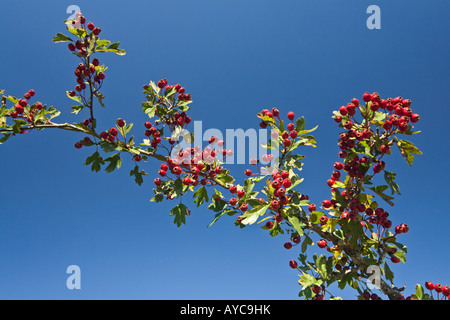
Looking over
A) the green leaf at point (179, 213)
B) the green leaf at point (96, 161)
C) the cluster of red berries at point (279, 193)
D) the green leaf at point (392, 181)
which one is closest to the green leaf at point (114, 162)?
the green leaf at point (96, 161)

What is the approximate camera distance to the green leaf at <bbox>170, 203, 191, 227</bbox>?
11.3ft

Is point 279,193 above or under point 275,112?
under

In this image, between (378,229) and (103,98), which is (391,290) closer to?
(378,229)

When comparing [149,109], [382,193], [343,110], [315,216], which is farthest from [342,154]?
[149,109]

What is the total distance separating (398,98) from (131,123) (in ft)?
10.5

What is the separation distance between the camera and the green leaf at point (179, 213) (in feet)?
11.3

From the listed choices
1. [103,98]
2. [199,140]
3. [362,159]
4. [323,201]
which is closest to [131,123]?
[103,98]

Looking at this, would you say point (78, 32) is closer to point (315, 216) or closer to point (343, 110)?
point (343, 110)

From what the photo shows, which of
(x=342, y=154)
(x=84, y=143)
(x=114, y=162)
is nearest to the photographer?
(x=342, y=154)

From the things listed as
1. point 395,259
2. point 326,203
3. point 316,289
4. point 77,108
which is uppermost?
point 77,108

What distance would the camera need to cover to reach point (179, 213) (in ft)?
11.3

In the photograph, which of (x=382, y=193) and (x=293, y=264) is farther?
(x=293, y=264)

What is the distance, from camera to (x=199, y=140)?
363cm

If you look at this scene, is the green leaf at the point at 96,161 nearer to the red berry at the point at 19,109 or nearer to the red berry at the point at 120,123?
the red berry at the point at 120,123
